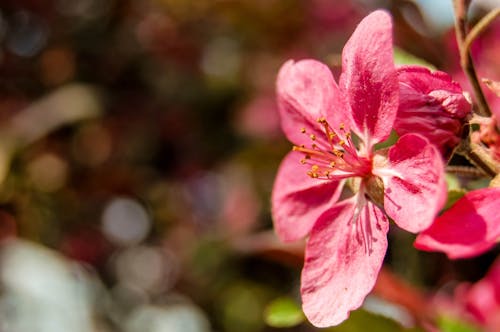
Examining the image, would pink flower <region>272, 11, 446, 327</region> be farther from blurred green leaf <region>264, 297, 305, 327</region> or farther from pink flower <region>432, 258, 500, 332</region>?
pink flower <region>432, 258, 500, 332</region>

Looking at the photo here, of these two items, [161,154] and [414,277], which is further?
[161,154]

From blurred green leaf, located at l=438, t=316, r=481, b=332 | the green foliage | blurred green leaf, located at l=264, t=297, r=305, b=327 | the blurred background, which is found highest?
blurred green leaf, located at l=264, t=297, r=305, b=327

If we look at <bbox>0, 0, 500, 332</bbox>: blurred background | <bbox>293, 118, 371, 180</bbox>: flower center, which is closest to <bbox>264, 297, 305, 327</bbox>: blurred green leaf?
<bbox>293, 118, 371, 180</bbox>: flower center

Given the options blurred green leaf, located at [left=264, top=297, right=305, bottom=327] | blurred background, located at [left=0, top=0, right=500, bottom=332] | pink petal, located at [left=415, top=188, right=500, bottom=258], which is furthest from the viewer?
blurred background, located at [left=0, top=0, right=500, bottom=332]

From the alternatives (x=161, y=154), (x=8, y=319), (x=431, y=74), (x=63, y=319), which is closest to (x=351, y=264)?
(x=431, y=74)

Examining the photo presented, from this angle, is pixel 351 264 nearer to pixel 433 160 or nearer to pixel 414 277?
pixel 433 160

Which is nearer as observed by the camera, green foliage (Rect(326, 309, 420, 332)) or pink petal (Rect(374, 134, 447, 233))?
pink petal (Rect(374, 134, 447, 233))

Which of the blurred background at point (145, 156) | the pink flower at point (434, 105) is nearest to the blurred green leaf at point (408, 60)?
the pink flower at point (434, 105)

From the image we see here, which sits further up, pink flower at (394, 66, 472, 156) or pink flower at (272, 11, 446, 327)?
pink flower at (394, 66, 472, 156)
